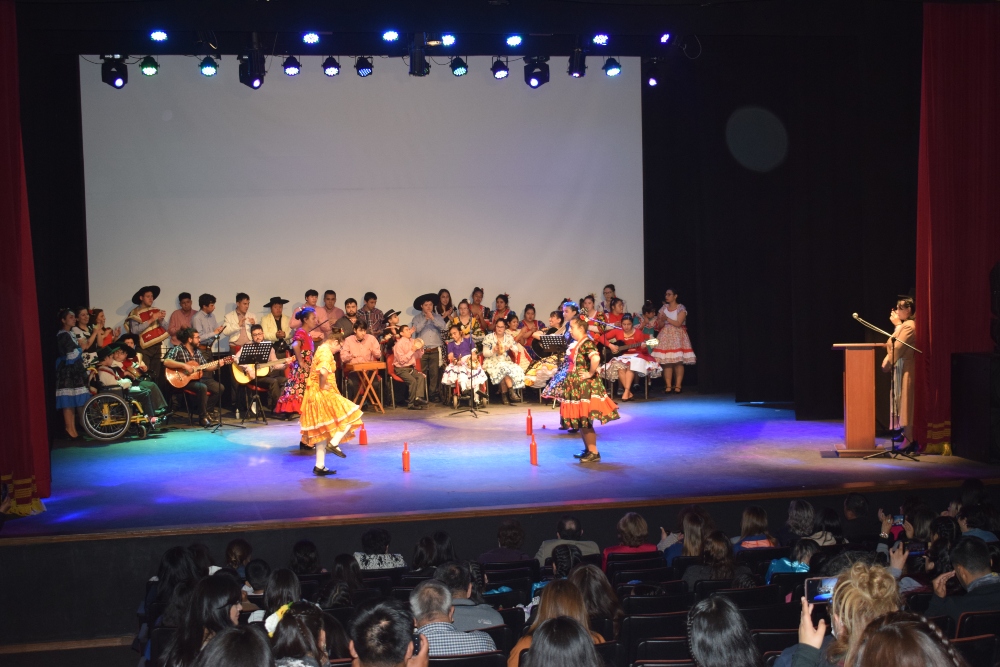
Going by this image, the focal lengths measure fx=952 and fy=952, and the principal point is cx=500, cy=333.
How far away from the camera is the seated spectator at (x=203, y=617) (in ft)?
10.6

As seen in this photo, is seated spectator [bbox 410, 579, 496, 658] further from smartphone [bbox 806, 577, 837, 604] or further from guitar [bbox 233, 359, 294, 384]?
guitar [bbox 233, 359, 294, 384]

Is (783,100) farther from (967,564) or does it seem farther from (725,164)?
(967,564)

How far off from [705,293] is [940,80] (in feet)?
16.4

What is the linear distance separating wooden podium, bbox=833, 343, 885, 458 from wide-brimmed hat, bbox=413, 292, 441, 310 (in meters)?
5.77

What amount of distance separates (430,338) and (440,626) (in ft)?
29.7

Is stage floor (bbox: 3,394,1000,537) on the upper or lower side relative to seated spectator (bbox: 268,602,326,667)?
lower

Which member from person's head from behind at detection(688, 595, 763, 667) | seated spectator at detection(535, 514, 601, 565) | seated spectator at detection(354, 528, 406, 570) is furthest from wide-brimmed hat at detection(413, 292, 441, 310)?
person's head from behind at detection(688, 595, 763, 667)

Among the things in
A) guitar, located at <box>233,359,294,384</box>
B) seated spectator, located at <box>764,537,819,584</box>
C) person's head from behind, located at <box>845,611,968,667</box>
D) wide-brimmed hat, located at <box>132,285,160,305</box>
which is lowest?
seated spectator, located at <box>764,537,819,584</box>

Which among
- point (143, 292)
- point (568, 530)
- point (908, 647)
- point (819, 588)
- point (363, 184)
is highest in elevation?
point (363, 184)

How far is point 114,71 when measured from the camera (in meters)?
10.4

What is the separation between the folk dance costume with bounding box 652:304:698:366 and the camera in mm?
12852

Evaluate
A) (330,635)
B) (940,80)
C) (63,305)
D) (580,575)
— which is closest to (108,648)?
(330,635)

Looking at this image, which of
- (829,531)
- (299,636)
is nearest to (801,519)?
(829,531)

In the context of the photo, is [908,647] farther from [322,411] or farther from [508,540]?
[322,411]
